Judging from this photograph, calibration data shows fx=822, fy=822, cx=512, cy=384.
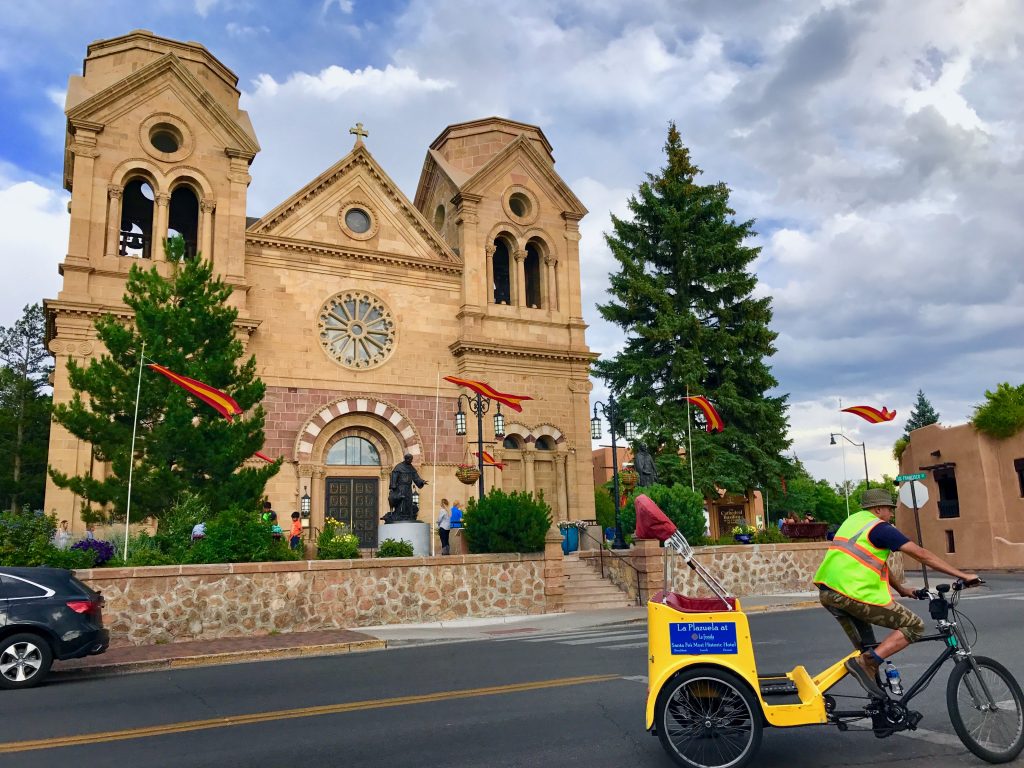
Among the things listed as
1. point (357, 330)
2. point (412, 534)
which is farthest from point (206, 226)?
point (412, 534)

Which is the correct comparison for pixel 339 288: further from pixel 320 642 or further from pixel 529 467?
pixel 320 642

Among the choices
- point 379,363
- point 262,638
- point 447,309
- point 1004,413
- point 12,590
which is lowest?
point 262,638

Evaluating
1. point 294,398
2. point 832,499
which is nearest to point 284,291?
point 294,398

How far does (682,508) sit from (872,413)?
32.0 ft

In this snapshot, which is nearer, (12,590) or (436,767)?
(436,767)

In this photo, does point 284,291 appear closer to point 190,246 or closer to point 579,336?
point 190,246

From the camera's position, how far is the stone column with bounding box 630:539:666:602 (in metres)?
21.0

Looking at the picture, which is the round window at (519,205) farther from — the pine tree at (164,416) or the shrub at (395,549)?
the shrub at (395,549)

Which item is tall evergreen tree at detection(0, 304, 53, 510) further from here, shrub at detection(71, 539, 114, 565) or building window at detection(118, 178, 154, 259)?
shrub at detection(71, 539, 114, 565)

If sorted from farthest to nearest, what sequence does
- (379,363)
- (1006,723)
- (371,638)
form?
(379,363), (371,638), (1006,723)

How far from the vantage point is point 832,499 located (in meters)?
85.5

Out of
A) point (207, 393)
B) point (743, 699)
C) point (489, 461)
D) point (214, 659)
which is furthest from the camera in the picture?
point (489, 461)

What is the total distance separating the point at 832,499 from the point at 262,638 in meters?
79.8

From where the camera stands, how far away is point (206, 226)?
2794cm
